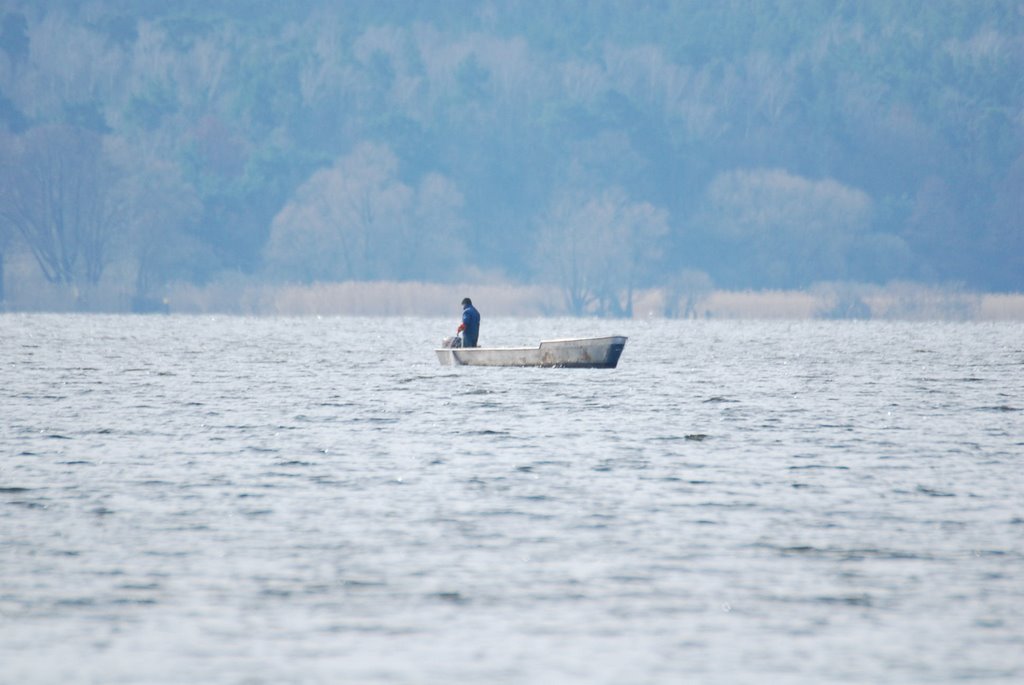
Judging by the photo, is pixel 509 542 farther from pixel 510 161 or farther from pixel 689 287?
pixel 510 161

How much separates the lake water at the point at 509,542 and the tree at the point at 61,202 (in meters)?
95.5

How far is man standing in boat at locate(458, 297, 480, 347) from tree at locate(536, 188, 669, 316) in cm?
8771

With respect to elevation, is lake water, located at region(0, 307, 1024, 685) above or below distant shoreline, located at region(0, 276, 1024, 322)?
below

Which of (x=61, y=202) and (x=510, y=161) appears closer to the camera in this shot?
(x=61, y=202)

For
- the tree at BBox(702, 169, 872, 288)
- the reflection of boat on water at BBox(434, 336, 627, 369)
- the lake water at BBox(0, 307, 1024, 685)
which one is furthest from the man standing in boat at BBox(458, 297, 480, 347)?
the tree at BBox(702, 169, 872, 288)

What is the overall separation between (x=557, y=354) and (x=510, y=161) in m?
104

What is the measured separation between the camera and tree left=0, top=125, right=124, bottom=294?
130250 mm

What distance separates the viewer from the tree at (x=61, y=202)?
5128 inches

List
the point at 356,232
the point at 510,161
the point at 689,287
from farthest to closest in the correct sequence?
1. the point at 510,161
2. the point at 689,287
3. the point at 356,232

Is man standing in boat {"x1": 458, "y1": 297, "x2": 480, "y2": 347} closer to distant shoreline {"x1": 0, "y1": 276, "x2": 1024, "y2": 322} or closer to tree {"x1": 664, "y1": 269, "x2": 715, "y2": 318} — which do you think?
distant shoreline {"x1": 0, "y1": 276, "x2": 1024, "y2": 322}

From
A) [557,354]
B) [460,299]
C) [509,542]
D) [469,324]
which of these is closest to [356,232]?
[460,299]

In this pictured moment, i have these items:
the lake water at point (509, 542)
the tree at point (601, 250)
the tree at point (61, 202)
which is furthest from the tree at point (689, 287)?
the lake water at point (509, 542)

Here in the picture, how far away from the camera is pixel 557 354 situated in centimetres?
4947

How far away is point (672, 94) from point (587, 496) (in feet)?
437
